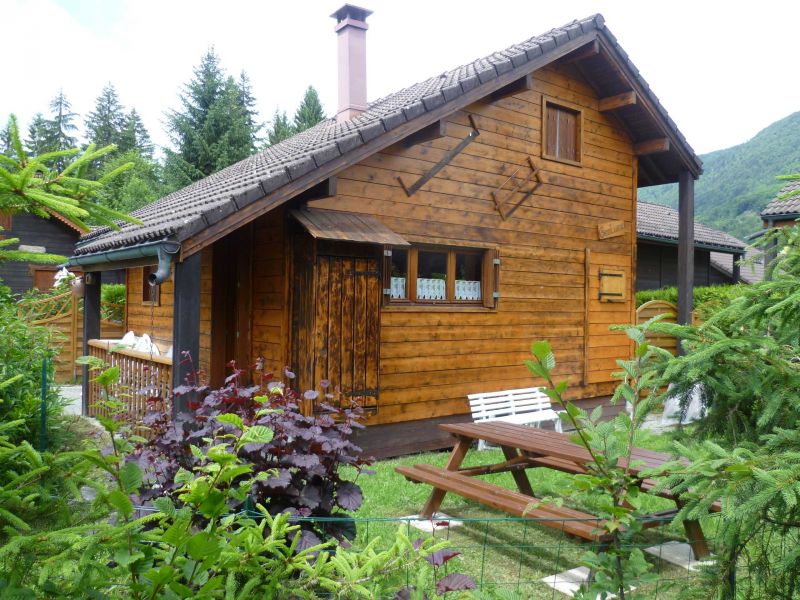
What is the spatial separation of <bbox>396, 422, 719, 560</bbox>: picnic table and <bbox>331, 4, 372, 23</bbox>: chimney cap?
24.7 feet

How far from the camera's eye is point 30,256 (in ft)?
5.33

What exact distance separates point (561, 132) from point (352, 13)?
A: 13.2 feet

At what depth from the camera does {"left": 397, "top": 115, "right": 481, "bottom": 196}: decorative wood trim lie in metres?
7.75

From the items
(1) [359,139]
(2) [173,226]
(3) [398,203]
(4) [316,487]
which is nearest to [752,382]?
(4) [316,487]

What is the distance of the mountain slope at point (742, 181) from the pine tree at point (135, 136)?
40.6 meters

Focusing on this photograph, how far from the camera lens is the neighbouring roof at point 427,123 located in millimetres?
5910

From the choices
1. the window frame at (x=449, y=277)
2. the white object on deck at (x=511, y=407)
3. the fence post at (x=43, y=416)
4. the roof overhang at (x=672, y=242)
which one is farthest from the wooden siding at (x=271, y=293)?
the roof overhang at (x=672, y=242)

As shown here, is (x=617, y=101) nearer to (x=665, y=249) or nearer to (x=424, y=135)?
(x=424, y=135)

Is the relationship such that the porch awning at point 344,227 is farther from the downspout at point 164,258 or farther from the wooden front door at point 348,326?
the downspout at point 164,258

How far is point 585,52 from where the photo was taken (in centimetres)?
915

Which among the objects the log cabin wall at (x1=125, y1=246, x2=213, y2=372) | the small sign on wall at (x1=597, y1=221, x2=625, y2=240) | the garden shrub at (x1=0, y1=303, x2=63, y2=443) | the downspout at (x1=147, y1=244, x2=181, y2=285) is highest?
the small sign on wall at (x1=597, y1=221, x2=625, y2=240)

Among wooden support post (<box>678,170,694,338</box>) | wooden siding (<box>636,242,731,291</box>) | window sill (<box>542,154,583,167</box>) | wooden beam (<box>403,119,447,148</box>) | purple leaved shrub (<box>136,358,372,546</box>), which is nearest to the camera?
purple leaved shrub (<box>136,358,372,546</box>)

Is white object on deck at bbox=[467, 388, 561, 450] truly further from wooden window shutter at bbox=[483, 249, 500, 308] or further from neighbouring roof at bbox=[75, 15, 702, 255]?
neighbouring roof at bbox=[75, 15, 702, 255]

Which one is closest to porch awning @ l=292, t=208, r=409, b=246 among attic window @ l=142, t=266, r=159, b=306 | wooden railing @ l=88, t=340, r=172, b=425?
wooden railing @ l=88, t=340, r=172, b=425
